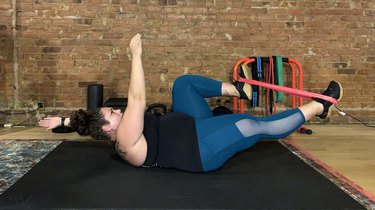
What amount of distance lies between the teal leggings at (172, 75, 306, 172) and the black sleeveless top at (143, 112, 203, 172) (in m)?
0.05

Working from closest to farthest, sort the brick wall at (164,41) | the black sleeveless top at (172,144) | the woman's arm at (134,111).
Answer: the woman's arm at (134,111) → the black sleeveless top at (172,144) → the brick wall at (164,41)

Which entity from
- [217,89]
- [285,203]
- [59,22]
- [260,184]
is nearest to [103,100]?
[59,22]

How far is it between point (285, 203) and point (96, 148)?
177 centimetres

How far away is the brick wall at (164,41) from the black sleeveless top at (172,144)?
7.13 ft

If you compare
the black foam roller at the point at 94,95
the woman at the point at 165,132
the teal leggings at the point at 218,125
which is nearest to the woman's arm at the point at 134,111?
the woman at the point at 165,132

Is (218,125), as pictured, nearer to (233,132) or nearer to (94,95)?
(233,132)

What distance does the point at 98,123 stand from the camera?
8.45 ft

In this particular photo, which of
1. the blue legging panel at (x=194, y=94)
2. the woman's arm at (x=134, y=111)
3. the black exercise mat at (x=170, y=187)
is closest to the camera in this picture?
the black exercise mat at (x=170, y=187)

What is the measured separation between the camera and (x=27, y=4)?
4605mm

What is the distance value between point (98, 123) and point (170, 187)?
64cm

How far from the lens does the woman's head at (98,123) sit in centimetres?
258

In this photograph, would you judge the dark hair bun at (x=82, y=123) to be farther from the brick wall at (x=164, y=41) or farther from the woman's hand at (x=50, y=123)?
the brick wall at (x=164, y=41)

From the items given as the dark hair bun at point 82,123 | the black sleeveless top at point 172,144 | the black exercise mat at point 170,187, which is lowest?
the black exercise mat at point 170,187

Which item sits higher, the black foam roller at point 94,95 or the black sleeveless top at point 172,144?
the black foam roller at point 94,95
